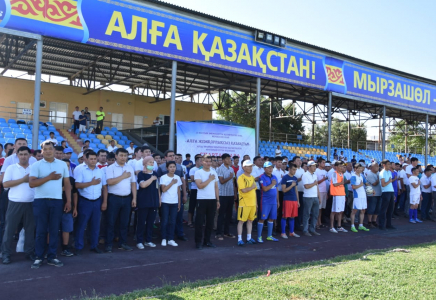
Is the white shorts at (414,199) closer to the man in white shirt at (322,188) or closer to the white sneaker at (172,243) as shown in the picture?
the man in white shirt at (322,188)

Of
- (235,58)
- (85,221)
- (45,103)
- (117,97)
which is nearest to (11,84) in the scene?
(45,103)

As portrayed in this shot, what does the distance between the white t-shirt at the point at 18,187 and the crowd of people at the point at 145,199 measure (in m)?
0.01

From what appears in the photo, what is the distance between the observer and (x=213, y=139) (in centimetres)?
1334

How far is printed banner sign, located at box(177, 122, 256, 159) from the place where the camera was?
12.7 meters

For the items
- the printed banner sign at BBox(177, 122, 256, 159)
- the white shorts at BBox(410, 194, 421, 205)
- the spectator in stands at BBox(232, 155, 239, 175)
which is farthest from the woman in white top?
the white shorts at BBox(410, 194, 421, 205)

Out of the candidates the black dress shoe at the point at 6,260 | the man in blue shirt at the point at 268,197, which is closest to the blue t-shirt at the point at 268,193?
the man in blue shirt at the point at 268,197

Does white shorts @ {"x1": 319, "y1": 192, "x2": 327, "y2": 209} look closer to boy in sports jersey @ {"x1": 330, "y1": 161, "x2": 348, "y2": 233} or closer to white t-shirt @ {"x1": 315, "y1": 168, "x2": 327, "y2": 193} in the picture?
white t-shirt @ {"x1": 315, "y1": 168, "x2": 327, "y2": 193}

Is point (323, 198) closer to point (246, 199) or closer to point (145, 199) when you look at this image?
Result: point (246, 199)

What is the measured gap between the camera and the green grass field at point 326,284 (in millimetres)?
4109

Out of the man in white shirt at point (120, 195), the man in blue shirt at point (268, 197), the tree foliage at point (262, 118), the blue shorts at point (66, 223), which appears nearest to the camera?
the blue shorts at point (66, 223)

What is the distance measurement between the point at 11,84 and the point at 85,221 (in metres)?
17.1

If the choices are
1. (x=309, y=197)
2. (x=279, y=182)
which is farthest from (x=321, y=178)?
(x=279, y=182)

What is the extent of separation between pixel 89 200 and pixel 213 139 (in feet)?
25.1

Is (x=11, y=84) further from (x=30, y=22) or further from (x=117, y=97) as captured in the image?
(x=30, y=22)
